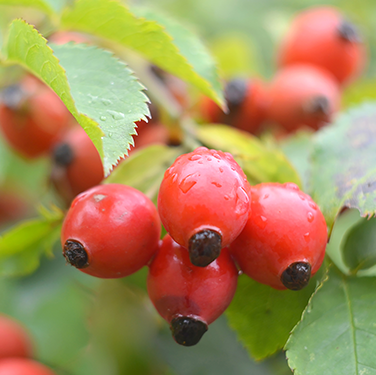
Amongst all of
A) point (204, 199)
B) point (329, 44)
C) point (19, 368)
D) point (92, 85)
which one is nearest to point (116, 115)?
point (92, 85)

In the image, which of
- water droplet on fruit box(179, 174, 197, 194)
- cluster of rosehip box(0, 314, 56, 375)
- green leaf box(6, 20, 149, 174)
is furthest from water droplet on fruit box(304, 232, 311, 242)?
cluster of rosehip box(0, 314, 56, 375)

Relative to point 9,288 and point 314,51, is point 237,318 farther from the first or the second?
Result: point 314,51

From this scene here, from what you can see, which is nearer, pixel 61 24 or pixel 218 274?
pixel 218 274

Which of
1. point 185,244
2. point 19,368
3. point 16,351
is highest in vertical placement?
point 185,244

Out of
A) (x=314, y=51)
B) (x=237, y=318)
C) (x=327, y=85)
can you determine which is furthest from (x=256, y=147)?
(x=314, y=51)

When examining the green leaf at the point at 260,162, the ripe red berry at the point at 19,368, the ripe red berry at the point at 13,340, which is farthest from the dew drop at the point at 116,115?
the ripe red berry at the point at 13,340

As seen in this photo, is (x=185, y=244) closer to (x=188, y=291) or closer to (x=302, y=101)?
(x=188, y=291)

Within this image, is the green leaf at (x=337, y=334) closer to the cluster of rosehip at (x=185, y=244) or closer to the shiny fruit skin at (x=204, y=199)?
the cluster of rosehip at (x=185, y=244)
